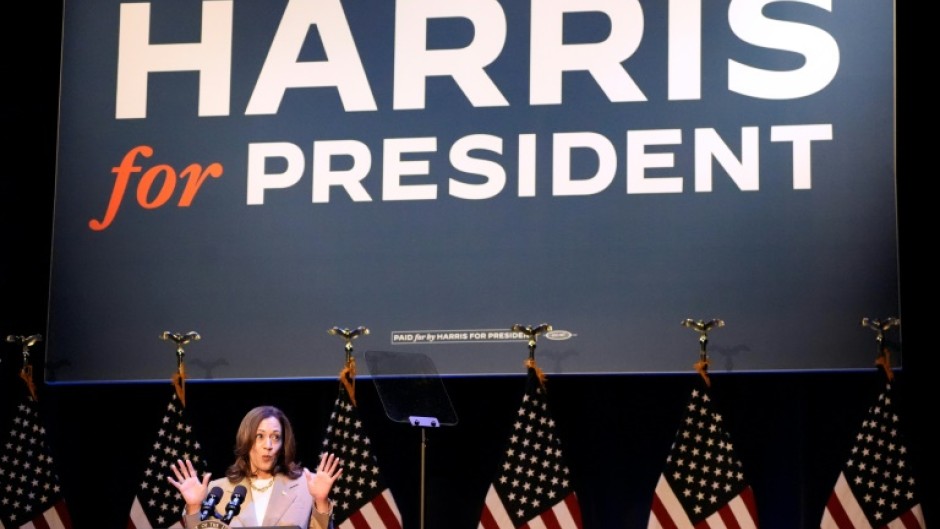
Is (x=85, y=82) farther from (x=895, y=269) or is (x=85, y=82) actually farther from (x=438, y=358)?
(x=895, y=269)

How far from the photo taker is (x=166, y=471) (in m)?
6.83

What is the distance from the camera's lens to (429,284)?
6777 millimetres

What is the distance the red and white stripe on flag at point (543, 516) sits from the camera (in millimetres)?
6496

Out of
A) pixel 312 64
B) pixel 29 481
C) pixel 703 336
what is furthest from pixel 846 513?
pixel 29 481

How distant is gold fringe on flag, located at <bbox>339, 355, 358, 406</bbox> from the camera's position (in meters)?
→ 6.65

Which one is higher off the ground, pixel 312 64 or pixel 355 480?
pixel 312 64

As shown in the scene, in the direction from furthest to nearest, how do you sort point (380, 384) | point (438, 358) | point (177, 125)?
point (177, 125)
point (438, 358)
point (380, 384)

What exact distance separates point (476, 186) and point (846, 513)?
2179 mm

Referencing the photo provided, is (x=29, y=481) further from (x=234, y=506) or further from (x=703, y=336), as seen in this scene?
(x=703, y=336)

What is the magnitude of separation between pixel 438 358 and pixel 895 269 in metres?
2.03

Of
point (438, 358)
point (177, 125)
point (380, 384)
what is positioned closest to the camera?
point (380, 384)

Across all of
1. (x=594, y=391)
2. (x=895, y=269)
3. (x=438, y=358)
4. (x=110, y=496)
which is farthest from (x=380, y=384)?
(x=895, y=269)

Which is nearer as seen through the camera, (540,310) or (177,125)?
(540,310)

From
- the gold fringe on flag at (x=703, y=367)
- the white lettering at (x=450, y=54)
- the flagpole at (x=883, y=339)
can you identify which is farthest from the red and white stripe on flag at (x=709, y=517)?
the white lettering at (x=450, y=54)
